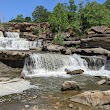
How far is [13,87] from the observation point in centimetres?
1291

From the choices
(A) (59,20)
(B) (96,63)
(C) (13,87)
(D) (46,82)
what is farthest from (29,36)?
(C) (13,87)

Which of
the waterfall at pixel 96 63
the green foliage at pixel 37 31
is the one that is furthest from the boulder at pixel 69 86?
the green foliage at pixel 37 31

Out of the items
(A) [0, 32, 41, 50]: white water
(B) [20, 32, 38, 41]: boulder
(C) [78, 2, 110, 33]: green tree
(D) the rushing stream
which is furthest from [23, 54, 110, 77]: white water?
(C) [78, 2, 110, 33]: green tree

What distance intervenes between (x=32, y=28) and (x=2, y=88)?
91.0 ft

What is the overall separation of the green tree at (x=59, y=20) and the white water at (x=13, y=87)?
875 inches

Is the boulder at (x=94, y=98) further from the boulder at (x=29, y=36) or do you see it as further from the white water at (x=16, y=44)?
the boulder at (x=29, y=36)

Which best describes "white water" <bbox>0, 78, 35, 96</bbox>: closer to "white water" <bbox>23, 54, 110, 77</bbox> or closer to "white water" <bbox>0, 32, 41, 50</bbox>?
"white water" <bbox>23, 54, 110, 77</bbox>

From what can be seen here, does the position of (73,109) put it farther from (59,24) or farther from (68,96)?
(59,24)

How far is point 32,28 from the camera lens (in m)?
39.8

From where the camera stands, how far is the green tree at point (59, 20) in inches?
1416

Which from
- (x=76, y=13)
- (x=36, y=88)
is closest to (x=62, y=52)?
(x=36, y=88)

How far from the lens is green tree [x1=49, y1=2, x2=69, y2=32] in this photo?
3597cm

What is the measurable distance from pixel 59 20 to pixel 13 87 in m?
24.2

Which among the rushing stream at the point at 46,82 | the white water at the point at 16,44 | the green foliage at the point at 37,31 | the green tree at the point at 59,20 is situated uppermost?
the green tree at the point at 59,20
